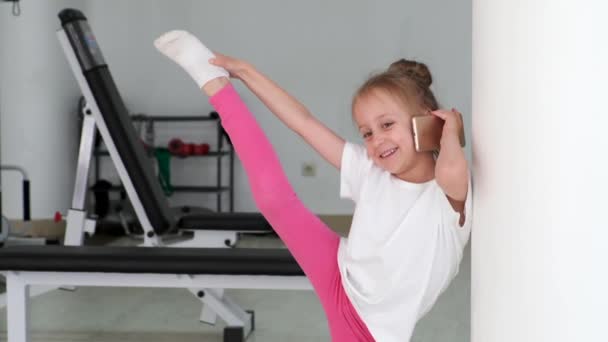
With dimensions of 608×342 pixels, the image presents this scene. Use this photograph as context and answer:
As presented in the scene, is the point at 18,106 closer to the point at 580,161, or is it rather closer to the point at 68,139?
the point at 68,139

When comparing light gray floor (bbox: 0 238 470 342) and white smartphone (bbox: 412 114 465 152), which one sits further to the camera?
light gray floor (bbox: 0 238 470 342)

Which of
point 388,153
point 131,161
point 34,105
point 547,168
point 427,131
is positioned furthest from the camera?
point 34,105

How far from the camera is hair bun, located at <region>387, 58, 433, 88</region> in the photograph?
3.41ft

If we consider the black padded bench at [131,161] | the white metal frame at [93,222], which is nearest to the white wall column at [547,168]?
the white metal frame at [93,222]

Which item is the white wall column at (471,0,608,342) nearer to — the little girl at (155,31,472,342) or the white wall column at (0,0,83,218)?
the little girl at (155,31,472,342)

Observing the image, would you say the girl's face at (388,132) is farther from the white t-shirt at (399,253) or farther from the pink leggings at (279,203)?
the pink leggings at (279,203)

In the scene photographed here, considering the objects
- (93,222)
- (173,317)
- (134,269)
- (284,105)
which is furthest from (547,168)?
(93,222)

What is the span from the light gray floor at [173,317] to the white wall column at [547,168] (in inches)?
66.4

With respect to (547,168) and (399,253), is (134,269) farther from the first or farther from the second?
(547,168)

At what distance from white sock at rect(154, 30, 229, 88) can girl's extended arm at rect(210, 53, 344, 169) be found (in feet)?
0.05

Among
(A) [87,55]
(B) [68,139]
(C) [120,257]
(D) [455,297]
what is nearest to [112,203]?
(B) [68,139]

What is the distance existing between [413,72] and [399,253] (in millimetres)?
296

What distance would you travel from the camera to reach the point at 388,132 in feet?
3.25

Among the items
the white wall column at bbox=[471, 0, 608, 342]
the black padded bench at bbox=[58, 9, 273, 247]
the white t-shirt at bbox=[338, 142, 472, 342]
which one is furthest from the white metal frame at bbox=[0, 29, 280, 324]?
the white wall column at bbox=[471, 0, 608, 342]
